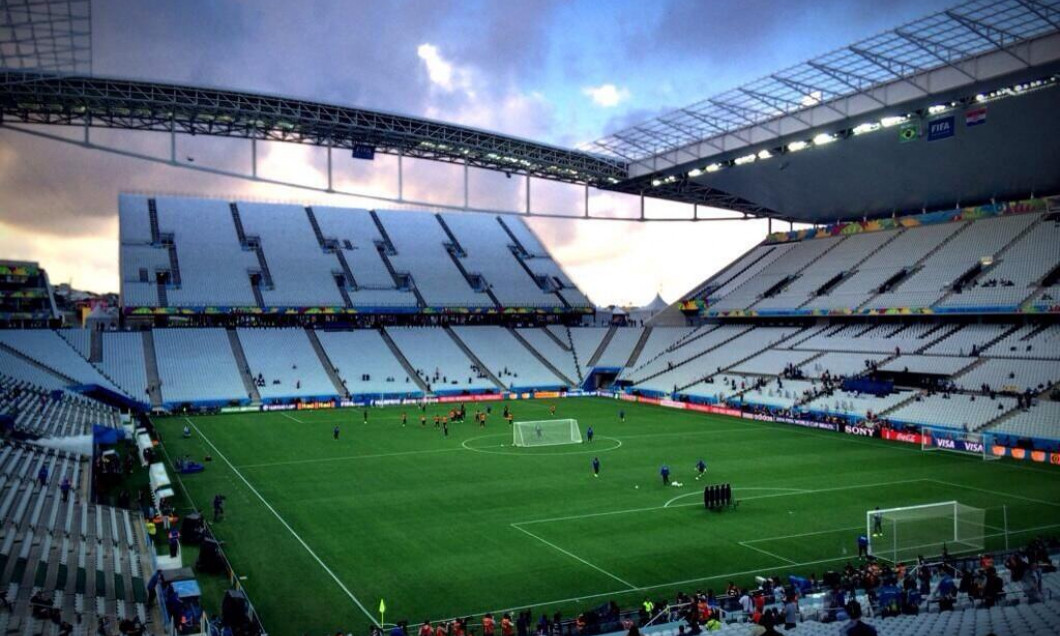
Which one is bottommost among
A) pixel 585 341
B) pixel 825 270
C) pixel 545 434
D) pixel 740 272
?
pixel 545 434

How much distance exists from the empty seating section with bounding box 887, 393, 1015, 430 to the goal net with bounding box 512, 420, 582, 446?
17.2m

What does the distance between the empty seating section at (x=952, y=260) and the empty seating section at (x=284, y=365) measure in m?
40.3

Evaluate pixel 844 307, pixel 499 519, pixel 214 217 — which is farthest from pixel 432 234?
pixel 499 519

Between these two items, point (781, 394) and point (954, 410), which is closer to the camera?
point (954, 410)

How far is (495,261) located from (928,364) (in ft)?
147

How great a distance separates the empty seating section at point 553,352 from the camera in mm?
69375

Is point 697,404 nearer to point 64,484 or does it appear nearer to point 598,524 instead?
point 598,524

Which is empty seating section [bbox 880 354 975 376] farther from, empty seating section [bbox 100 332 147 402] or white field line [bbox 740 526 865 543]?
empty seating section [bbox 100 332 147 402]

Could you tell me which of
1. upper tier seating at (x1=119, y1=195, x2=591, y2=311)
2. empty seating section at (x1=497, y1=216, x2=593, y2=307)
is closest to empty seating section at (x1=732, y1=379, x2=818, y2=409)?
upper tier seating at (x1=119, y1=195, x2=591, y2=311)

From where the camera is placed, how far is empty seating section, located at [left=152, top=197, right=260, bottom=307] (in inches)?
2584

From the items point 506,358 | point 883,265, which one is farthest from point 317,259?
point 883,265

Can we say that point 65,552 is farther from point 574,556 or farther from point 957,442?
point 957,442

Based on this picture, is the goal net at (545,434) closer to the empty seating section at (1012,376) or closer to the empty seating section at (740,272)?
the empty seating section at (1012,376)

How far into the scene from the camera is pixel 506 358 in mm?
69500
